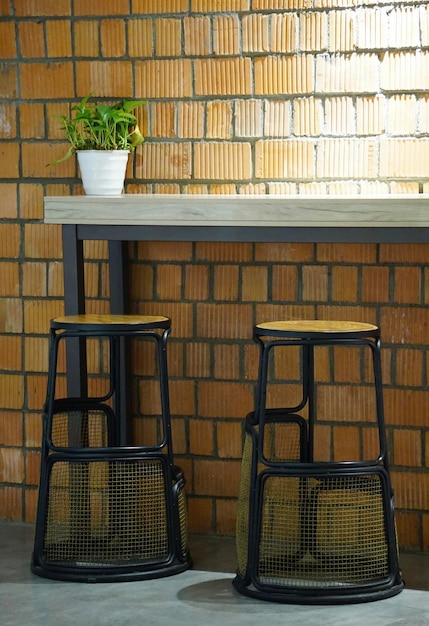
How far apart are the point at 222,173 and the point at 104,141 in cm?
39

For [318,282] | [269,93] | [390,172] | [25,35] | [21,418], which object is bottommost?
[21,418]

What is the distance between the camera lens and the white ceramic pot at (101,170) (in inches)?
127

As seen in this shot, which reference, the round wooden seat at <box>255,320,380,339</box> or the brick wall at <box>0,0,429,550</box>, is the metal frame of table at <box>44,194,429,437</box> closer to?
the round wooden seat at <box>255,320,380,339</box>

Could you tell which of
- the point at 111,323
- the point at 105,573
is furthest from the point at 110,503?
the point at 111,323

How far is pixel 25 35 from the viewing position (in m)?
3.48

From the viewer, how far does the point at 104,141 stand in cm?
330

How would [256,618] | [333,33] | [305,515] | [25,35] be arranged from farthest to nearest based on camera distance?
1. [25,35]
2. [333,33]
3. [305,515]
4. [256,618]

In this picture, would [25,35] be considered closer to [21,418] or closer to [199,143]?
[199,143]

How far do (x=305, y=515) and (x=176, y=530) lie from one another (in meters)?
0.38

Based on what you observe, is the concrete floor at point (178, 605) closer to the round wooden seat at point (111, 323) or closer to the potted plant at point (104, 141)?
the round wooden seat at point (111, 323)

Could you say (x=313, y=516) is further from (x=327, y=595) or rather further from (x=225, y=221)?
(x=225, y=221)

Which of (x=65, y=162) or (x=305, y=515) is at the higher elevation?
(x=65, y=162)

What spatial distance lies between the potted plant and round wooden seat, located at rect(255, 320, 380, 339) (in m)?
0.73

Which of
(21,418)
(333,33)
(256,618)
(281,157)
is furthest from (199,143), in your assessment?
(256,618)
